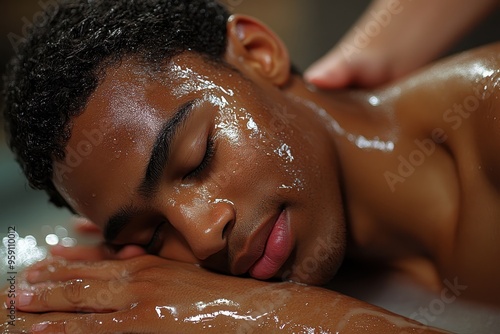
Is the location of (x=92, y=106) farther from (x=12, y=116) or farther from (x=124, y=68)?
(x=12, y=116)

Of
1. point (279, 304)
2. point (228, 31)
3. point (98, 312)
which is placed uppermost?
point (228, 31)

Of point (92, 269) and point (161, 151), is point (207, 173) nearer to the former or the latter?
point (161, 151)

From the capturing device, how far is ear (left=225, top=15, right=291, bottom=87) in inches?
44.7

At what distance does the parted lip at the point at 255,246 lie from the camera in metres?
0.93

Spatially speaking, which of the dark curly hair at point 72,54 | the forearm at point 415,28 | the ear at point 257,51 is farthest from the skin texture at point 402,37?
the dark curly hair at point 72,54

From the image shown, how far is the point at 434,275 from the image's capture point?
45.8 inches

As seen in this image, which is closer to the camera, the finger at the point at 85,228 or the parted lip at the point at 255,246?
the parted lip at the point at 255,246

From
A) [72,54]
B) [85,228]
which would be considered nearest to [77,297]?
[72,54]

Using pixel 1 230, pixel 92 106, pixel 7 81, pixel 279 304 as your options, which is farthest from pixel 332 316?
pixel 1 230

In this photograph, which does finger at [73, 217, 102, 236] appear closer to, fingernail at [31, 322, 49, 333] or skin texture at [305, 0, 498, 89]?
fingernail at [31, 322, 49, 333]

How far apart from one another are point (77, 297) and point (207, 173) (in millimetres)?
290

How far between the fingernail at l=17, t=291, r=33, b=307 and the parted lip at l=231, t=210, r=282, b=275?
1.11 ft

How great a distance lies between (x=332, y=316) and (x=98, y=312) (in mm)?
371

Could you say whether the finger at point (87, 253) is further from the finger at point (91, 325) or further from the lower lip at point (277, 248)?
the lower lip at point (277, 248)
